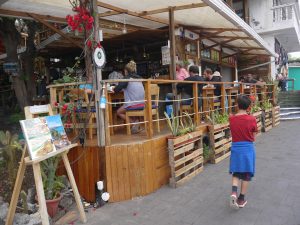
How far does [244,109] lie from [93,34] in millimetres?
2425

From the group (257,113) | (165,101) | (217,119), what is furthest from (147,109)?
(257,113)

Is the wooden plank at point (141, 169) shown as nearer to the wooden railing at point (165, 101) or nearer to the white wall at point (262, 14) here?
the wooden railing at point (165, 101)

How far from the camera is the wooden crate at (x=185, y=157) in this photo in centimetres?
525

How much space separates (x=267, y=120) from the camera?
1108cm

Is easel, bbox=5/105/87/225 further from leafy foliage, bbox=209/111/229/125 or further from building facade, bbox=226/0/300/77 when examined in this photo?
building facade, bbox=226/0/300/77

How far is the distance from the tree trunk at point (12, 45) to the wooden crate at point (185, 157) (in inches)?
208

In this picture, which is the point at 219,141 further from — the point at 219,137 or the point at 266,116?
the point at 266,116

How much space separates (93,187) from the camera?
4.79 meters

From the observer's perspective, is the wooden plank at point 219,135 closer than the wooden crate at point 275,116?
Yes

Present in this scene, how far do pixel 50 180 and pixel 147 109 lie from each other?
1.83 meters

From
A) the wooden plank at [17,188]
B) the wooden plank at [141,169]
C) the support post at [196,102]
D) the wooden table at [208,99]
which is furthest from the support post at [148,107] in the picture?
the wooden table at [208,99]

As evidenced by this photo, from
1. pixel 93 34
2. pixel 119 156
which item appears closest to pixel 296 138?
pixel 119 156

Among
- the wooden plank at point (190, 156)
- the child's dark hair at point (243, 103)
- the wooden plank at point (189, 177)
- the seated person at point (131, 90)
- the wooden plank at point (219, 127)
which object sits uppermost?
the seated person at point (131, 90)

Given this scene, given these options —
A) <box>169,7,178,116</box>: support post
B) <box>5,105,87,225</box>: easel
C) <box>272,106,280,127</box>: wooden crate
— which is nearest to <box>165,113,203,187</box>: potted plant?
<box>169,7,178,116</box>: support post
